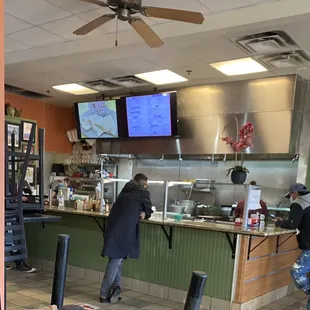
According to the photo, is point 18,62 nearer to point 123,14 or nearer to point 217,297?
point 123,14

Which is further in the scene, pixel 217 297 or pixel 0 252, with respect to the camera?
pixel 217 297

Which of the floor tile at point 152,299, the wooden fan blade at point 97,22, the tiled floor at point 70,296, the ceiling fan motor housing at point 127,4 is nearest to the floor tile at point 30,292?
the tiled floor at point 70,296

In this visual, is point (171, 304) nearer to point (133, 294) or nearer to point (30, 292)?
point (133, 294)

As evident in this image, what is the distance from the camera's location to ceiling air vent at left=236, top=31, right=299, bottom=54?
12.9ft

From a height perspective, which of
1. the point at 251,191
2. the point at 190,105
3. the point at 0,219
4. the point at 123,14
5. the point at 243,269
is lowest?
the point at 243,269

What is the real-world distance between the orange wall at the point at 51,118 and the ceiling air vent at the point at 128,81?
2205mm

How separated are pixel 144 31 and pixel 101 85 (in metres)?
3.18

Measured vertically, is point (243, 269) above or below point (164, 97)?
below

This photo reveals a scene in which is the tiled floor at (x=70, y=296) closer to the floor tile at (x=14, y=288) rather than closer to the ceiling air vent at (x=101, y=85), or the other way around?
the floor tile at (x=14, y=288)

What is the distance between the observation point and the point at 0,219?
1411 millimetres

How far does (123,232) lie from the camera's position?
4.43 m

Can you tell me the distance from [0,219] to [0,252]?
0.12 m

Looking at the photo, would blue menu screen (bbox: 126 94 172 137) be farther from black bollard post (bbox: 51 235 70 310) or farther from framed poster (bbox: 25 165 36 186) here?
black bollard post (bbox: 51 235 70 310)

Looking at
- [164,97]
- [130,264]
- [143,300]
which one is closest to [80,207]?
[130,264]
